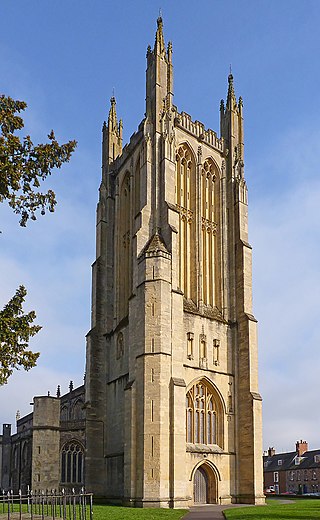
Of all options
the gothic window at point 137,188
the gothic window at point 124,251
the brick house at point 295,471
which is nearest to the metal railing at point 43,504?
the gothic window at point 124,251

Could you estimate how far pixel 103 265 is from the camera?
156ft

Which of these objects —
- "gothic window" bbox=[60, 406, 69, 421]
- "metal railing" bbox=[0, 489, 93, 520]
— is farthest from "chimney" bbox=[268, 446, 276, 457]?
"metal railing" bbox=[0, 489, 93, 520]

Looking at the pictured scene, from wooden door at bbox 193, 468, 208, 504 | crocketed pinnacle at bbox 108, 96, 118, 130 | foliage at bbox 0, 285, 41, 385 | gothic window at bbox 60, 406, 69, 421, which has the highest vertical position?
crocketed pinnacle at bbox 108, 96, 118, 130

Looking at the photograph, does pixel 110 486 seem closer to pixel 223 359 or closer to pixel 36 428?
pixel 36 428

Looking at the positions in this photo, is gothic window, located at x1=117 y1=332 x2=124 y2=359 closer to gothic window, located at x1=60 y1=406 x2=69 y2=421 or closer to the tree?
gothic window, located at x1=60 y1=406 x2=69 y2=421

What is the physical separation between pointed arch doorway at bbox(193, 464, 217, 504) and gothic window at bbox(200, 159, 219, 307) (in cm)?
1070

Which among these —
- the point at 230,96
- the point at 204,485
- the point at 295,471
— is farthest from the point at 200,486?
the point at 295,471

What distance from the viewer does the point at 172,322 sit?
37875 mm

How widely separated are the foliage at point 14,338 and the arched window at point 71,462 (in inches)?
1194

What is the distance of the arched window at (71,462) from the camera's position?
146ft

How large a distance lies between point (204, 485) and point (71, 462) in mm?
10404

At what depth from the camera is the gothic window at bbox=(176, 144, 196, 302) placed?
4272cm

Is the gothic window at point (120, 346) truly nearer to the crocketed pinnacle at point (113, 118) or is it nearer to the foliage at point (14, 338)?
the crocketed pinnacle at point (113, 118)

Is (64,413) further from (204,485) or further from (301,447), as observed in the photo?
(301,447)
